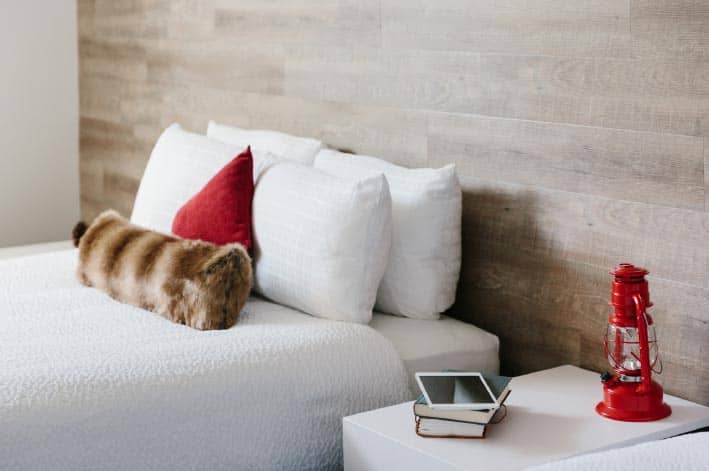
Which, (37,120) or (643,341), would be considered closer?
(643,341)

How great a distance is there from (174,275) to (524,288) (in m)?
0.81

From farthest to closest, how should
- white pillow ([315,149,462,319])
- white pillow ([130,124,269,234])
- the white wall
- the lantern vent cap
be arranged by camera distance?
the white wall < white pillow ([130,124,269,234]) < white pillow ([315,149,462,319]) < the lantern vent cap

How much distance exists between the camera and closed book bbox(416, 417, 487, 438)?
6.15 ft

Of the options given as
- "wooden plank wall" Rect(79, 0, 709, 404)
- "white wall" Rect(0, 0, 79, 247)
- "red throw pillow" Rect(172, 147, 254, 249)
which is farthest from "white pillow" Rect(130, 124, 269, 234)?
"white wall" Rect(0, 0, 79, 247)

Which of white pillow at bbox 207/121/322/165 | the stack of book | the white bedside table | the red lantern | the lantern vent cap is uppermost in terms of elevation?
white pillow at bbox 207/121/322/165

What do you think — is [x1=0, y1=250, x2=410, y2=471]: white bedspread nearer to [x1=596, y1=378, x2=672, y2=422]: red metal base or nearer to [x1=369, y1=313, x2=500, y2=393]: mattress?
[x1=369, y1=313, x2=500, y2=393]: mattress

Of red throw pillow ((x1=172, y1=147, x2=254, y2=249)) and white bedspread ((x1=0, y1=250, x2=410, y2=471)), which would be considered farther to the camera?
red throw pillow ((x1=172, y1=147, x2=254, y2=249))

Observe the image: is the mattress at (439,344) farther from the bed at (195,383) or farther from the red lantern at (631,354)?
the red lantern at (631,354)

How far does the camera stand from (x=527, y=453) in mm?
1814

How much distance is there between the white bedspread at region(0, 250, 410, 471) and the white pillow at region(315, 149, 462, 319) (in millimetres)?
206

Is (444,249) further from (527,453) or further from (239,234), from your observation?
(527,453)

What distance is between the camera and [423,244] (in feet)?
7.95

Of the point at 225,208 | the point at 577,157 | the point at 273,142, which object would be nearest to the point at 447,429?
the point at 577,157

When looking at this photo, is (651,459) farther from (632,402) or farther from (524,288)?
(524,288)
